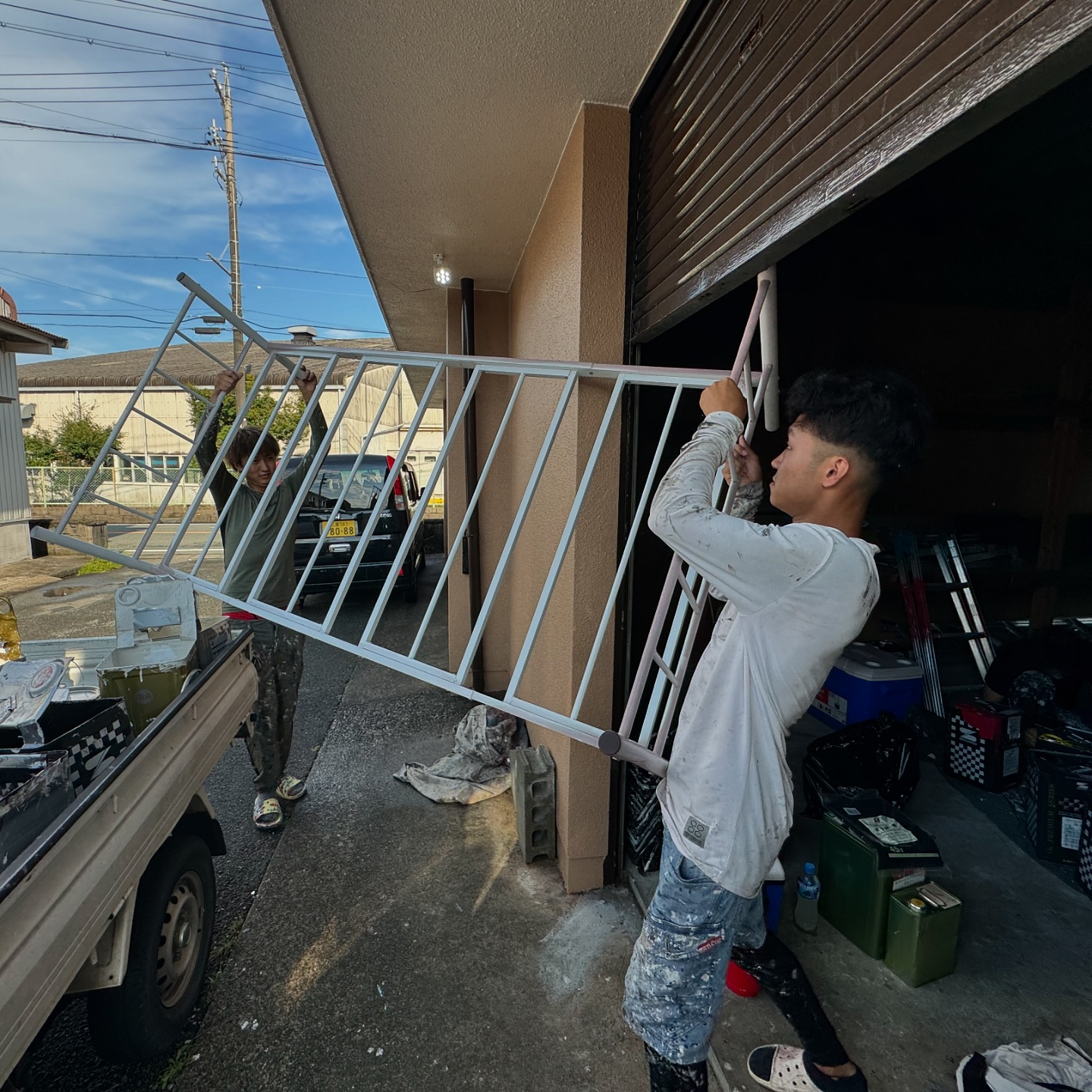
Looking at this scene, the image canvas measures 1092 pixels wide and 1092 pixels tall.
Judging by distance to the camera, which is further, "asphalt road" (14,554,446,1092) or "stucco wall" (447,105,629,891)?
"stucco wall" (447,105,629,891)

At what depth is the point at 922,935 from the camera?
6.75 feet

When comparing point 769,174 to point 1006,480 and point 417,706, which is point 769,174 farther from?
point 1006,480

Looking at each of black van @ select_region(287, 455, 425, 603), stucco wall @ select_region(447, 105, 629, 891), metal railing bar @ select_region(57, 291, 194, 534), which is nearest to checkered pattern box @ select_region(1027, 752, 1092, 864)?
stucco wall @ select_region(447, 105, 629, 891)

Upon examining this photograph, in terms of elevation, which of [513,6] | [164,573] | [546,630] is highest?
[513,6]

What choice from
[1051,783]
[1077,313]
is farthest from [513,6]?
[1077,313]

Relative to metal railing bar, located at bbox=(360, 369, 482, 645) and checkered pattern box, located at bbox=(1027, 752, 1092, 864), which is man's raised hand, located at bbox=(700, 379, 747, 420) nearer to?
metal railing bar, located at bbox=(360, 369, 482, 645)

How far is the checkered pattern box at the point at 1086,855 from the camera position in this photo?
255 cm

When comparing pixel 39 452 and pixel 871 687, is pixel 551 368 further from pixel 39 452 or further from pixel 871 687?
pixel 39 452

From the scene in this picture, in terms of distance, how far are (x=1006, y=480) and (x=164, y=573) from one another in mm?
5746

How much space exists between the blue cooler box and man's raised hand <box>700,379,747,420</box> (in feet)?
9.21

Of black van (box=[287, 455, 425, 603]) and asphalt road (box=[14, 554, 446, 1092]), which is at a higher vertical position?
black van (box=[287, 455, 425, 603])

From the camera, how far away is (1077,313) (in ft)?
14.8

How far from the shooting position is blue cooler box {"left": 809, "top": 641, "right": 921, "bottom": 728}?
3.70 metres

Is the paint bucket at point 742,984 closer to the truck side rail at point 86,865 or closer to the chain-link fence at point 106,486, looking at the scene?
the truck side rail at point 86,865
